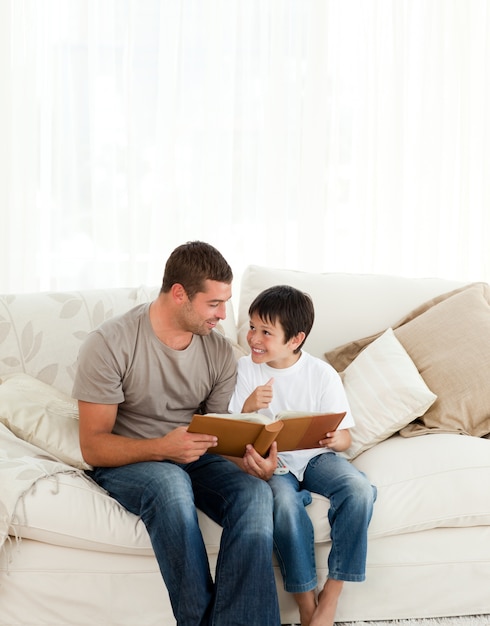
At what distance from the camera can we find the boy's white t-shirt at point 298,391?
2.26m

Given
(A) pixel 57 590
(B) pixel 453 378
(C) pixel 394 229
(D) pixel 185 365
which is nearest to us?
(A) pixel 57 590

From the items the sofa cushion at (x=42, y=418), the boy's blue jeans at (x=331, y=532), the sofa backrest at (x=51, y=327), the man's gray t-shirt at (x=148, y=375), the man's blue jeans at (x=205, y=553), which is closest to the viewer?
the man's blue jeans at (x=205, y=553)

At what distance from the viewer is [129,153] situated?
342 centimetres

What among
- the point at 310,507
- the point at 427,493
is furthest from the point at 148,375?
the point at 427,493

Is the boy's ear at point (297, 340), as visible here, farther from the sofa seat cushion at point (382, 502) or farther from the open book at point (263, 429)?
the sofa seat cushion at point (382, 502)

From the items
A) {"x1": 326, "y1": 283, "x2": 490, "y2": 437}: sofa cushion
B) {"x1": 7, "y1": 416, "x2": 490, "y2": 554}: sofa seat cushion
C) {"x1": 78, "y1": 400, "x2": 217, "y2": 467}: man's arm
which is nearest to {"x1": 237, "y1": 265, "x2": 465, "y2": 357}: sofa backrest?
{"x1": 326, "y1": 283, "x2": 490, "y2": 437}: sofa cushion

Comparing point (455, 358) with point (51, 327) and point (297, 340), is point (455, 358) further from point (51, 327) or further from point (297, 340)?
point (51, 327)

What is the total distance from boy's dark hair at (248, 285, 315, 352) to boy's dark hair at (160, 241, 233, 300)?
7.6 inches

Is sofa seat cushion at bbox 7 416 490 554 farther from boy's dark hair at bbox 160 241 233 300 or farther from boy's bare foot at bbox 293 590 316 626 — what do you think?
boy's dark hair at bbox 160 241 233 300

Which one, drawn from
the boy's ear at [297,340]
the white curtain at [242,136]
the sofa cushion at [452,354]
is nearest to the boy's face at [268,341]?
the boy's ear at [297,340]

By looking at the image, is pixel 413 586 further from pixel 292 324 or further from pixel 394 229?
pixel 394 229

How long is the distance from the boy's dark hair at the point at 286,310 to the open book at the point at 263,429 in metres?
0.31

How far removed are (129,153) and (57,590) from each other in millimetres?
2012

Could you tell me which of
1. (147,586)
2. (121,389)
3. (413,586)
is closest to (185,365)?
(121,389)
